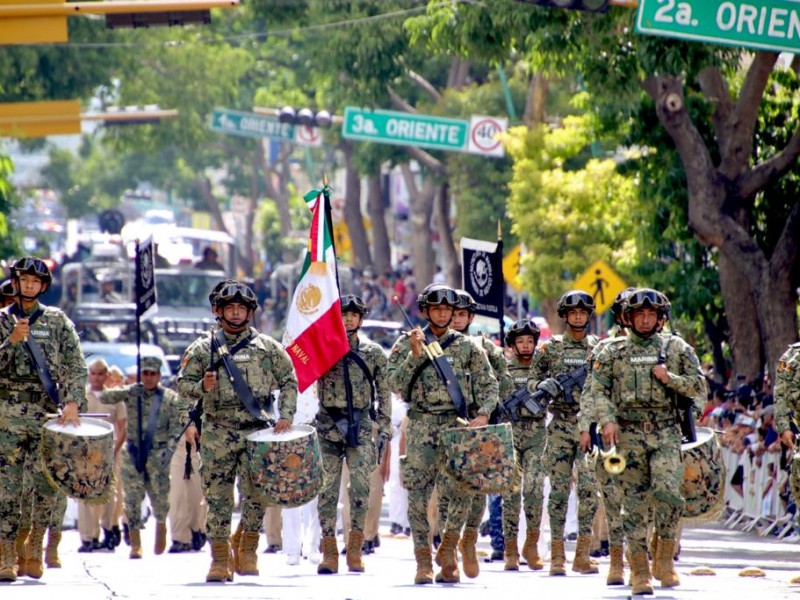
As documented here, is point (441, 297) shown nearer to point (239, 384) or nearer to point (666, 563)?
point (239, 384)

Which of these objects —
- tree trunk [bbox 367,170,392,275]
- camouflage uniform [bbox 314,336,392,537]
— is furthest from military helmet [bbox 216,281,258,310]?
tree trunk [bbox 367,170,392,275]

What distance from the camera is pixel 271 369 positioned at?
48.2ft

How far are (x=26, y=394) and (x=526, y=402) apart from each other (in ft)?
13.2

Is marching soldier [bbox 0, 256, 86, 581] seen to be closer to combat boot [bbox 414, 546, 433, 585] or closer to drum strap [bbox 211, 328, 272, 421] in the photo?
drum strap [bbox 211, 328, 272, 421]

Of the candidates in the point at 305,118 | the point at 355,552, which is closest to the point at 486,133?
the point at 305,118

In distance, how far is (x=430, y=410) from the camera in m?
14.7

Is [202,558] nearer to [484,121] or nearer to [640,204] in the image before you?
[640,204]

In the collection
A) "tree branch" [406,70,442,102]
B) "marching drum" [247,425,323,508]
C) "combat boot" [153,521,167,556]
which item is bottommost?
"combat boot" [153,521,167,556]

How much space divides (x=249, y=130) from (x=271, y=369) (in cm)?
2894

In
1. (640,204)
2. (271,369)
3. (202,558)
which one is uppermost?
(640,204)

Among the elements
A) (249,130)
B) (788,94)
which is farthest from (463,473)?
(249,130)

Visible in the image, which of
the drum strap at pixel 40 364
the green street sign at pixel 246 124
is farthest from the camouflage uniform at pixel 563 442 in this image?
the green street sign at pixel 246 124

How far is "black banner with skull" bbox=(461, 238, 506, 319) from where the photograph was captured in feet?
61.5

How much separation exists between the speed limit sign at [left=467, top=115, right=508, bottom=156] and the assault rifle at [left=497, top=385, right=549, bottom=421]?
18724 millimetres
